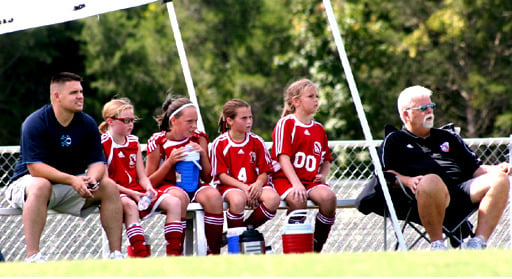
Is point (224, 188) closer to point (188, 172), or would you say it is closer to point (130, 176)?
point (188, 172)

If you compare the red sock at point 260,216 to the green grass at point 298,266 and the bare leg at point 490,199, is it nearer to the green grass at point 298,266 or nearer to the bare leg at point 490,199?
the bare leg at point 490,199

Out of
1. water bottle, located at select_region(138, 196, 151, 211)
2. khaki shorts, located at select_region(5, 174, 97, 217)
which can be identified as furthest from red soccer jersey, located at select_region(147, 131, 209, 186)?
khaki shorts, located at select_region(5, 174, 97, 217)

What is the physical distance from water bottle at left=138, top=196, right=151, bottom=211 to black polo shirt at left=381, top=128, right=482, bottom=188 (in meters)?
1.75

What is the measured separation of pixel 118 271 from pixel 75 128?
2.19m

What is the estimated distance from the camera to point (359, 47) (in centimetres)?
2291

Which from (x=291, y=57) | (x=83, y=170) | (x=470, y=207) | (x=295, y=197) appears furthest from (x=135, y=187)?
(x=291, y=57)

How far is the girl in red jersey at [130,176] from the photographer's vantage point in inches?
281

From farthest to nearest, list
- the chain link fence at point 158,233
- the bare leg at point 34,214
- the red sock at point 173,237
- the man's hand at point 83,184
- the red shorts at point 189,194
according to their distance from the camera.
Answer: the chain link fence at point 158,233 → the red shorts at point 189,194 → the red sock at point 173,237 → the man's hand at point 83,184 → the bare leg at point 34,214

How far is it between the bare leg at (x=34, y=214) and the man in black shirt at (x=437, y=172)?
2.50 m

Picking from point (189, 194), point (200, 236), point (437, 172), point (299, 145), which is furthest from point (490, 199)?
point (189, 194)

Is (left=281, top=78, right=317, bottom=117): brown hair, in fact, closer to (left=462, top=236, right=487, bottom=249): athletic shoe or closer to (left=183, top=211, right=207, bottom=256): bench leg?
(left=183, top=211, right=207, bottom=256): bench leg

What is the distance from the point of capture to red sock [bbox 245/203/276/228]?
7.45 meters

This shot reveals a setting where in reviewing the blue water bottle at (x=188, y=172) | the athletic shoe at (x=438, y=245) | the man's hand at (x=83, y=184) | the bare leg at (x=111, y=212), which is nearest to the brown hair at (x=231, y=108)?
the blue water bottle at (x=188, y=172)

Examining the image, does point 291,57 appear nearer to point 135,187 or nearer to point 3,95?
point 3,95
